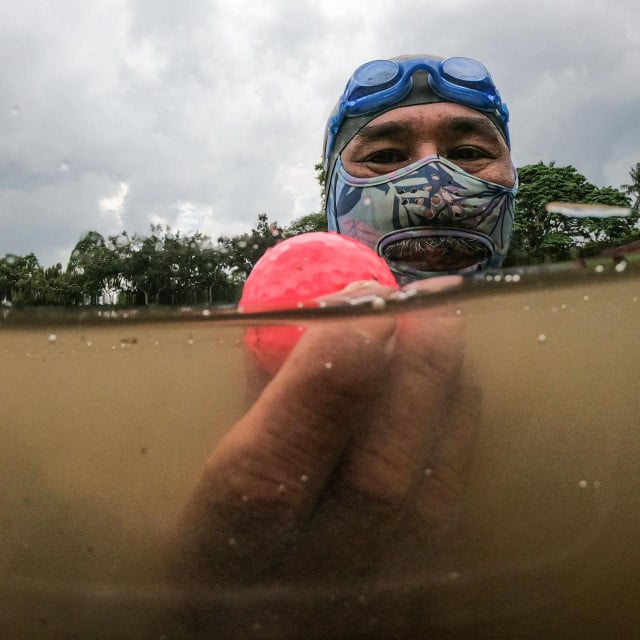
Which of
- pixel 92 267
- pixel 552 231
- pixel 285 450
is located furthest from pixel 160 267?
pixel 552 231

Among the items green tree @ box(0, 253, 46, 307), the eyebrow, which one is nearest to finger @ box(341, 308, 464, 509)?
green tree @ box(0, 253, 46, 307)

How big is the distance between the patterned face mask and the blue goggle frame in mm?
340

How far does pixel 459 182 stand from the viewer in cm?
212

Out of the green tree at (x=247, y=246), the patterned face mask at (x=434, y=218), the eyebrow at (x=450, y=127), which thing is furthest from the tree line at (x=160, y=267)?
the eyebrow at (x=450, y=127)

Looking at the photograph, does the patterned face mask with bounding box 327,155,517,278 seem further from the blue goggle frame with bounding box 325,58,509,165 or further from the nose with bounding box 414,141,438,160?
the blue goggle frame with bounding box 325,58,509,165

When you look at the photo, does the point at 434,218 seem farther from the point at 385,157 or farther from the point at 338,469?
the point at 338,469

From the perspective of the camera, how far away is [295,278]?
1.30 metres

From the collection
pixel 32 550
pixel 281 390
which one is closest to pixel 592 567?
pixel 281 390

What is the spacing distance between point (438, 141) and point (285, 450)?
1569 millimetres

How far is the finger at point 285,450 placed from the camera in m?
1.05

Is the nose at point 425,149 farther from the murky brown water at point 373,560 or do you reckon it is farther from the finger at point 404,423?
the finger at point 404,423

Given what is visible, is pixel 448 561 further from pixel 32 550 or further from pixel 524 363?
pixel 32 550

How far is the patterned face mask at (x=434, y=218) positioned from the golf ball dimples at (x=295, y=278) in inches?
29.4

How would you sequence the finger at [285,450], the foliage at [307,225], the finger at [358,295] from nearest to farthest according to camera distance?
the finger at [285,450]
the finger at [358,295]
the foliage at [307,225]
